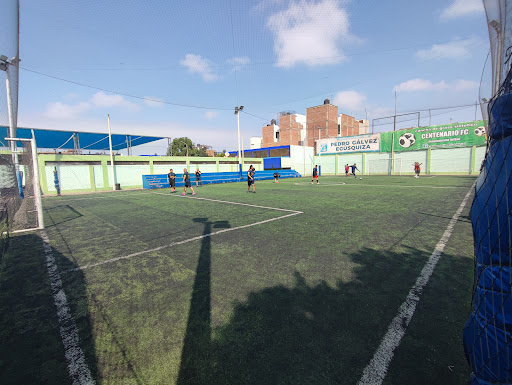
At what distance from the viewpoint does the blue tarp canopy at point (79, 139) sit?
22536 mm

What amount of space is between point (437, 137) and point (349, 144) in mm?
11911

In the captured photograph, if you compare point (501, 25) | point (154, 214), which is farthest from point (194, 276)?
point (154, 214)

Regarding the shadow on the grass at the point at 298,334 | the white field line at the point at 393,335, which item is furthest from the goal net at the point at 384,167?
the shadow on the grass at the point at 298,334

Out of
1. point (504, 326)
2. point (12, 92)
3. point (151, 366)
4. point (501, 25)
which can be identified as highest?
point (12, 92)

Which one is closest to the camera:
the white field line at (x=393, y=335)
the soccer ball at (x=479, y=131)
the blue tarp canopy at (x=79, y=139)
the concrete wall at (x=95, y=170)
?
the white field line at (x=393, y=335)

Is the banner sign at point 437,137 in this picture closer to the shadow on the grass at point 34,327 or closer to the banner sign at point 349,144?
the banner sign at point 349,144

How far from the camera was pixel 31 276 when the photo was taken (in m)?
4.25

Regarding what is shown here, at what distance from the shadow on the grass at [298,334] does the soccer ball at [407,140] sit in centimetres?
3630

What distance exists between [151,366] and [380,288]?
3.08 metres

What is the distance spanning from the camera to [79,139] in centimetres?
2675

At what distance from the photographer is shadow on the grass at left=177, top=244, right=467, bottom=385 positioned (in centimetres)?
213

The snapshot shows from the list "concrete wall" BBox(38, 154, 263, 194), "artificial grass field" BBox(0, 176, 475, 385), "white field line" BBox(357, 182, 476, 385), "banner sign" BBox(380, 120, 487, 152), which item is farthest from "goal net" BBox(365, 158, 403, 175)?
"white field line" BBox(357, 182, 476, 385)

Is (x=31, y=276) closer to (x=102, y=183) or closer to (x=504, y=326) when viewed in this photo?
(x=504, y=326)

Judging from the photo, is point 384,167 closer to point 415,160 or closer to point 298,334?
point 415,160
